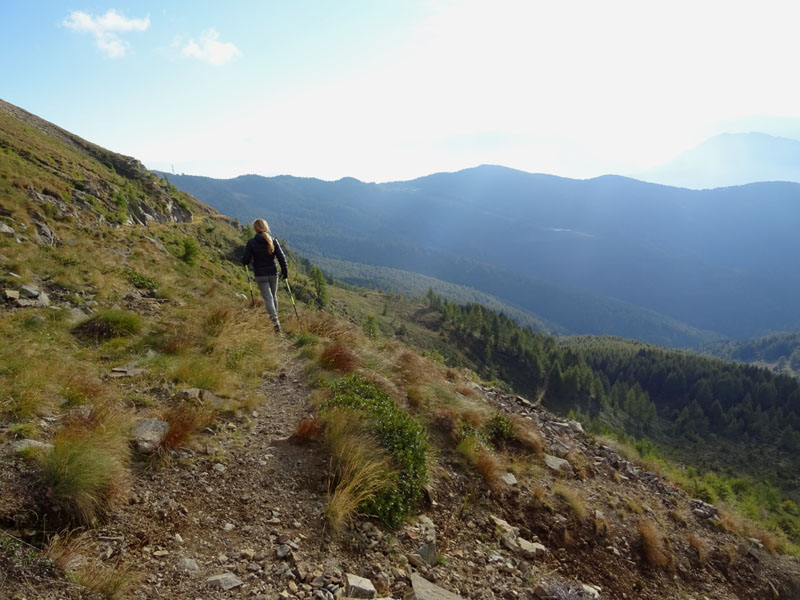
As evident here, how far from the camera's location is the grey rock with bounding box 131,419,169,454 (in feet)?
18.1

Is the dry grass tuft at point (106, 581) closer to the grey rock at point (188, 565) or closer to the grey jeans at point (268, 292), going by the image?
the grey rock at point (188, 565)

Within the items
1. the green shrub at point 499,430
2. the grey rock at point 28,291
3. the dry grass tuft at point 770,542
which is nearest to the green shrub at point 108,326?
the grey rock at point 28,291

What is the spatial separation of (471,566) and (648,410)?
15290 centimetres

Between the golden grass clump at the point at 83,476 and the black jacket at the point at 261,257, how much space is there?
7.98 metres

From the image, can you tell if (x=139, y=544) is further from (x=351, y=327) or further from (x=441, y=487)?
(x=351, y=327)

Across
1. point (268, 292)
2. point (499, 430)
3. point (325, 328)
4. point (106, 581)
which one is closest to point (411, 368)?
point (499, 430)

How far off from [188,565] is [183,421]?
2440 millimetres

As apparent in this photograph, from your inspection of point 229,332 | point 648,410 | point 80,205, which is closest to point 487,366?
point 648,410

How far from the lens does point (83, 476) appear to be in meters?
4.29

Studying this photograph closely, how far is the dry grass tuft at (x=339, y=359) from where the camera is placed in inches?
388

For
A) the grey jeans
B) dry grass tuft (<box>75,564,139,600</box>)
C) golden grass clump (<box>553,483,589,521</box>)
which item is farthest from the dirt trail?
the grey jeans

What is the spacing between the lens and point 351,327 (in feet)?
48.2

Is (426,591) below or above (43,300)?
below

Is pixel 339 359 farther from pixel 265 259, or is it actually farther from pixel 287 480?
pixel 265 259
